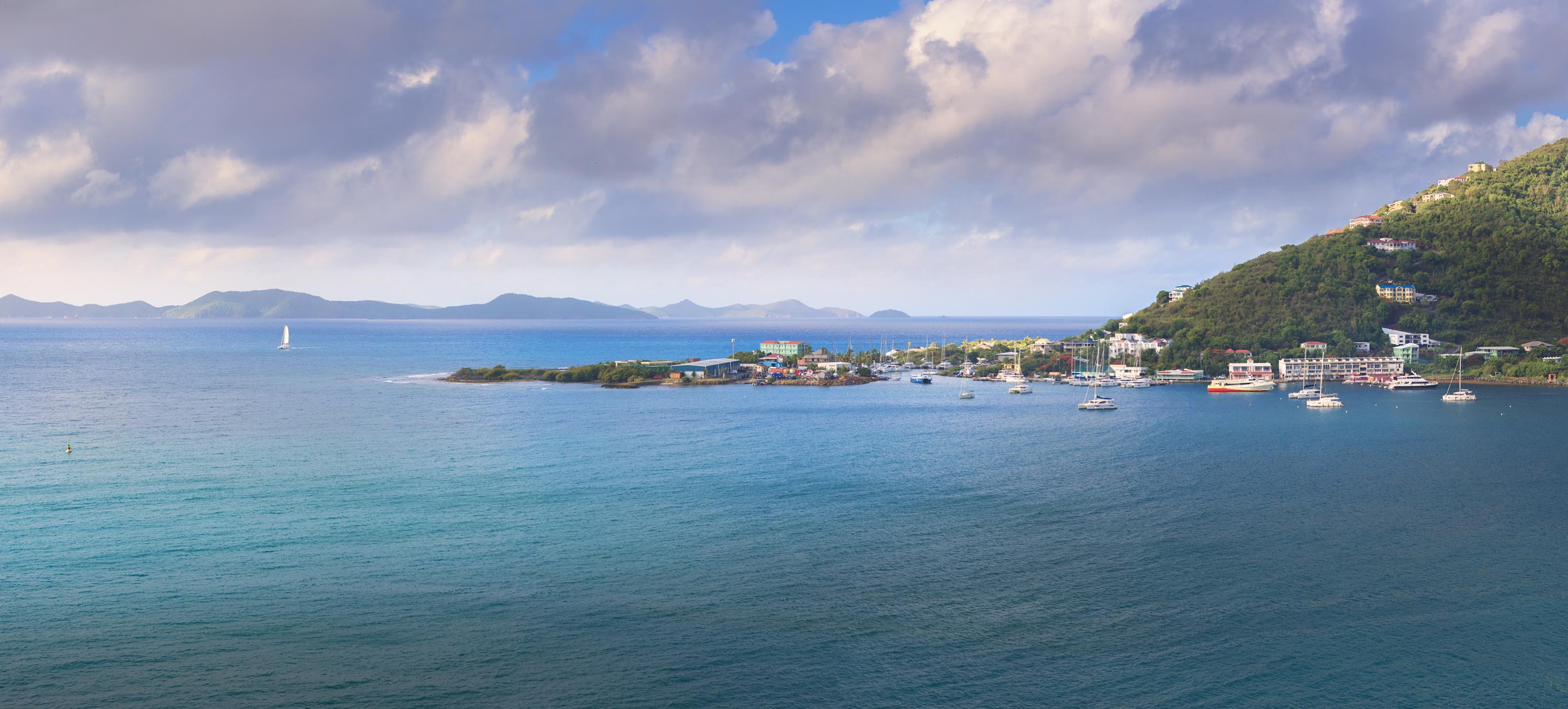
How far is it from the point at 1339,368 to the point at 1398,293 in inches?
497

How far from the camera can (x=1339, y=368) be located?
5681cm

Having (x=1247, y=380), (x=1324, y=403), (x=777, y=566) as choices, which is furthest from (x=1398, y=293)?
(x=777, y=566)

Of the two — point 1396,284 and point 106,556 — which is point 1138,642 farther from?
point 1396,284

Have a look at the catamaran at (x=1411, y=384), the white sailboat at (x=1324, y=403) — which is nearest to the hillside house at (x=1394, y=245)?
the catamaran at (x=1411, y=384)

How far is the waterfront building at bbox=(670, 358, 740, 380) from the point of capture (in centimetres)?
5759

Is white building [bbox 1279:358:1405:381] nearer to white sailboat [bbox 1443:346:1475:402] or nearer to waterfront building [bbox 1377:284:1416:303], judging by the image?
white sailboat [bbox 1443:346:1475:402]

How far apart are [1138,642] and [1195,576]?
3477 mm

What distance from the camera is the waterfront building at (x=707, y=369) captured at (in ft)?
189

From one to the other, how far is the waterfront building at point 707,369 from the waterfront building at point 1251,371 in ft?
101

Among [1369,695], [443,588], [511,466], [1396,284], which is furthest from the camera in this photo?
[1396,284]

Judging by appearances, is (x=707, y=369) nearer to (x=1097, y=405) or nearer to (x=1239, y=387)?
(x=1097, y=405)

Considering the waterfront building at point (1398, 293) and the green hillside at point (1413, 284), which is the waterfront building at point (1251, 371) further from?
the waterfront building at point (1398, 293)

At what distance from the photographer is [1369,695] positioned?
38.4 feet

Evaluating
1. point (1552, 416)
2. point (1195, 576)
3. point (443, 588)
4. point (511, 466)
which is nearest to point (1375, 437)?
point (1552, 416)
